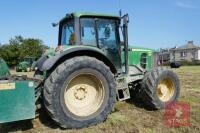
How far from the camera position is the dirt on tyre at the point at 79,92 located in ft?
18.7

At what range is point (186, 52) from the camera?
80.8 meters

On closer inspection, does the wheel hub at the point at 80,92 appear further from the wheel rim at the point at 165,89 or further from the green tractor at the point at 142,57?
the wheel rim at the point at 165,89

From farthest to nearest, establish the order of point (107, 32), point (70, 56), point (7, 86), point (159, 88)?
1. point (159, 88)
2. point (107, 32)
3. point (70, 56)
4. point (7, 86)

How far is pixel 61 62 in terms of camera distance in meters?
6.12

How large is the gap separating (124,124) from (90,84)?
1092 millimetres

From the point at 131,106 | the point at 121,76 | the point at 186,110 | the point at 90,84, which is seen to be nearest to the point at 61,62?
the point at 90,84

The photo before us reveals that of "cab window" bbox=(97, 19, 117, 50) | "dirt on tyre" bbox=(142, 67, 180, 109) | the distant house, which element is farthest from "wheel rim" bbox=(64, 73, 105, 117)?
the distant house

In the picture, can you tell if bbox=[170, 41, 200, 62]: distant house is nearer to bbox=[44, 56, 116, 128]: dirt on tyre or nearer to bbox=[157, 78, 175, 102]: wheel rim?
bbox=[157, 78, 175, 102]: wheel rim

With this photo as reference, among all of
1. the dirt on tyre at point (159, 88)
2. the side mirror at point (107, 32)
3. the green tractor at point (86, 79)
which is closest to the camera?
the green tractor at point (86, 79)

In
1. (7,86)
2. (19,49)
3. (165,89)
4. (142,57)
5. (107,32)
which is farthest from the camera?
(19,49)

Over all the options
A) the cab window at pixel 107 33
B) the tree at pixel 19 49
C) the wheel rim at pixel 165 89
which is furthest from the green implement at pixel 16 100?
the tree at pixel 19 49

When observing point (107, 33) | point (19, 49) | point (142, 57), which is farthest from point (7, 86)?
point (19, 49)

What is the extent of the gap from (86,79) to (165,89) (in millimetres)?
2709

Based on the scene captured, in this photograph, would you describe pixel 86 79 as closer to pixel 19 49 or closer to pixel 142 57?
pixel 142 57
